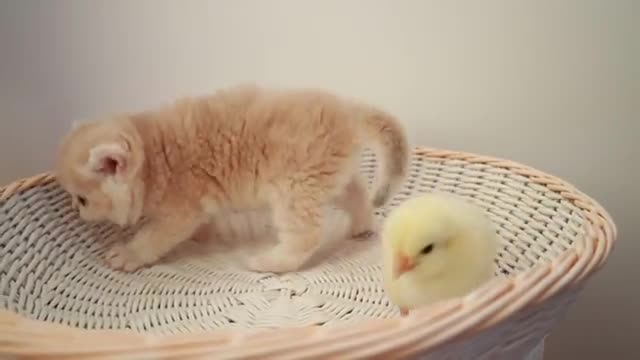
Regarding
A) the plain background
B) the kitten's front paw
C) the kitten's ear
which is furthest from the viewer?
the plain background

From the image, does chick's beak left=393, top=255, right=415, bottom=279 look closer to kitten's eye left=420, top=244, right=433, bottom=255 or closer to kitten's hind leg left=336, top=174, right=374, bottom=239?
kitten's eye left=420, top=244, right=433, bottom=255

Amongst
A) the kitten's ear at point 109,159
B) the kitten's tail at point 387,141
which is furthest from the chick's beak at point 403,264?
the kitten's ear at point 109,159

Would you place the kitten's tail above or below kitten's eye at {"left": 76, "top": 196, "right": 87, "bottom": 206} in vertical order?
above

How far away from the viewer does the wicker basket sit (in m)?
0.70

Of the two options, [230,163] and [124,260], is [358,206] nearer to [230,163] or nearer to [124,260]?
[230,163]

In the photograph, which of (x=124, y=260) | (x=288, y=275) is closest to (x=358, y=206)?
(x=288, y=275)

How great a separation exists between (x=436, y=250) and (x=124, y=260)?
52cm

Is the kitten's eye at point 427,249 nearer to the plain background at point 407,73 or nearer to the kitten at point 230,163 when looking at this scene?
the kitten at point 230,163

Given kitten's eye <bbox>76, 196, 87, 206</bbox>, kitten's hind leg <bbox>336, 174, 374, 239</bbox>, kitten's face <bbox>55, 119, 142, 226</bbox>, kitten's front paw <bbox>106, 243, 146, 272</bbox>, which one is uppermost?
kitten's face <bbox>55, 119, 142, 226</bbox>

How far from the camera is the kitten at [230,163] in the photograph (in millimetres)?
967

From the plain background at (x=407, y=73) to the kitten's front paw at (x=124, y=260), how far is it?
30 cm

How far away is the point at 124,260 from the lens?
1062 mm

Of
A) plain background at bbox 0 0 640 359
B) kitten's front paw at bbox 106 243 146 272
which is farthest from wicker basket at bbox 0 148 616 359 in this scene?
plain background at bbox 0 0 640 359

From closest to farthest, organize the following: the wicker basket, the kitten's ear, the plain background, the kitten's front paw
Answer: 1. the wicker basket
2. the kitten's ear
3. the kitten's front paw
4. the plain background
